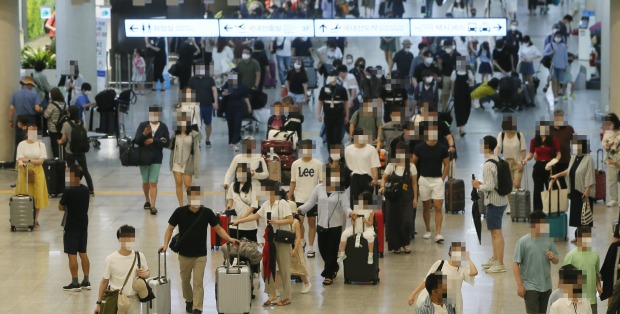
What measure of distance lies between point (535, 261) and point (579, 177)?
16.8 ft

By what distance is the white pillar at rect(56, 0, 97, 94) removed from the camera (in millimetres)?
30016

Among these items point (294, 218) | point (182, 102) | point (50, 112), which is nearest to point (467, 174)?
point (182, 102)

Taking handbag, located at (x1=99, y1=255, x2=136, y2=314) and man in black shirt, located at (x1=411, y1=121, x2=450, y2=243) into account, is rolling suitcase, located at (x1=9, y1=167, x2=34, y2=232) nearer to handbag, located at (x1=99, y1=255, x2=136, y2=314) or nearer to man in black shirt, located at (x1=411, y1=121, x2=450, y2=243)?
man in black shirt, located at (x1=411, y1=121, x2=450, y2=243)

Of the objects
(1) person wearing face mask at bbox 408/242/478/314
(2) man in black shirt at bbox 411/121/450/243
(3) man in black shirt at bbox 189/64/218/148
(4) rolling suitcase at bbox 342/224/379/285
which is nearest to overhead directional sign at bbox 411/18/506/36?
(3) man in black shirt at bbox 189/64/218/148

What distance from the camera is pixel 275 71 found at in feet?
127

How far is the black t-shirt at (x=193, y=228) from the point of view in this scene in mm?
13883

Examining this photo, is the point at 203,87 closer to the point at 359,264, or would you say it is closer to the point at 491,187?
the point at 491,187

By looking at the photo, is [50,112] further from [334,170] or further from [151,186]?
[334,170]

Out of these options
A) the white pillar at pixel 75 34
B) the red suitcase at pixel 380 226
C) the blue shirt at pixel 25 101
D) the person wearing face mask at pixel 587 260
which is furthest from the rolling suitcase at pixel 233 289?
the white pillar at pixel 75 34

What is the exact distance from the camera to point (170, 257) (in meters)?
17.2

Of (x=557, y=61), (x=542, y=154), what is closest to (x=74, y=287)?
(x=542, y=154)

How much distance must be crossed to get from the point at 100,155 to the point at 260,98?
14.0 feet

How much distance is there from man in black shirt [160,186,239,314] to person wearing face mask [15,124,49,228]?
5864 millimetres

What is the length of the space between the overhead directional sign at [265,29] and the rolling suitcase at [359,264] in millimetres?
17077
